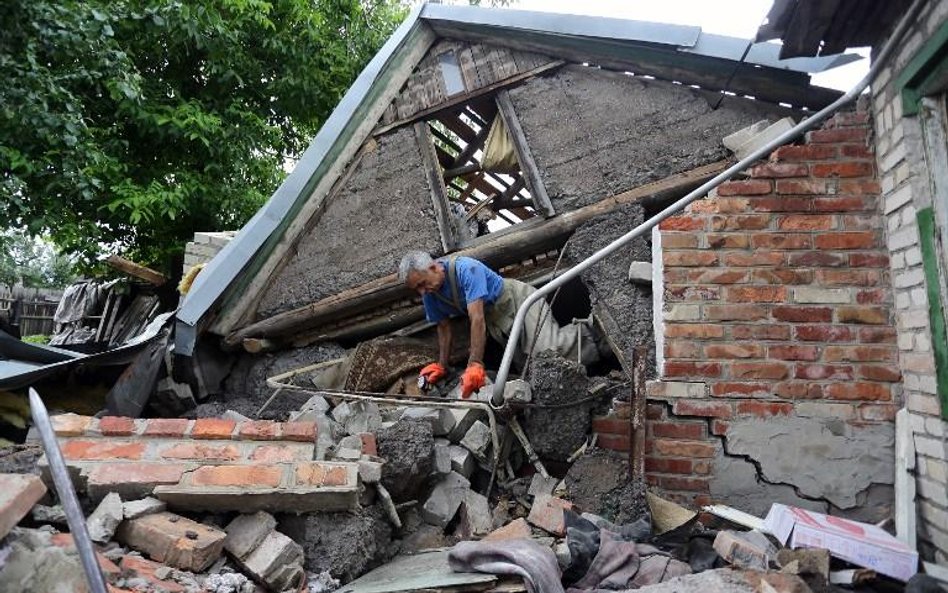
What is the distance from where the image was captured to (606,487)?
9.14 ft

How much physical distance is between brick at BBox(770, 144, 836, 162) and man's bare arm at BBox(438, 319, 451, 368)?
229cm

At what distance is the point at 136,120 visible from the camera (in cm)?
757

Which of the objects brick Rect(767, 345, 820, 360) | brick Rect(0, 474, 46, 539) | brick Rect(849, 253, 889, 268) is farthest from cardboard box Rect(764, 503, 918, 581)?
brick Rect(0, 474, 46, 539)

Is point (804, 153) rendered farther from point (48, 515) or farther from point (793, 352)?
point (48, 515)

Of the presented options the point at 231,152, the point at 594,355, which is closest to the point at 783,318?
the point at 594,355

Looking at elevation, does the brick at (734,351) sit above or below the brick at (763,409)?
above

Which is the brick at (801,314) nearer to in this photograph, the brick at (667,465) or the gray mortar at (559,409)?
the brick at (667,465)

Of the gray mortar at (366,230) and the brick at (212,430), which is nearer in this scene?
the brick at (212,430)

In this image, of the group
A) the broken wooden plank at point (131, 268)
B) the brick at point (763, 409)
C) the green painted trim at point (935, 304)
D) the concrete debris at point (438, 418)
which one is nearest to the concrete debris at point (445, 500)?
the concrete debris at point (438, 418)

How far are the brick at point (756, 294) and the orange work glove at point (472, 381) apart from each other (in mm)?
1492

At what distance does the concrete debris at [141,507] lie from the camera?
2.18 meters

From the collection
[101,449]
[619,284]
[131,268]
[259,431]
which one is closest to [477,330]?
[619,284]

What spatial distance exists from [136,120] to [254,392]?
4968 millimetres

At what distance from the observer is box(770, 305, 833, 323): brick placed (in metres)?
2.80
